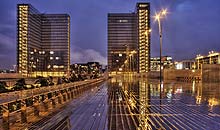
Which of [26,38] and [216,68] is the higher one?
[26,38]

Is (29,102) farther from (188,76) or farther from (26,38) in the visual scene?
(26,38)

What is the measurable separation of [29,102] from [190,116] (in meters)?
6.80

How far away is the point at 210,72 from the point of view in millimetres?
56250

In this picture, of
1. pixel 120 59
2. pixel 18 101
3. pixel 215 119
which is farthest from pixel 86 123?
pixel 120 59

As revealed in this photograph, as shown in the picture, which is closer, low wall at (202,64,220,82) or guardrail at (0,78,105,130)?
guardrail at (0,78,105,130)

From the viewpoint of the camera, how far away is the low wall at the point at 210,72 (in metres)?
55.4

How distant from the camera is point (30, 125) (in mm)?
12430

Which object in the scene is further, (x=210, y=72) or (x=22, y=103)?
(x=210, y=72)

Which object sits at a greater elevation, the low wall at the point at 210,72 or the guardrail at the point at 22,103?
the low wall at the point at 210,72

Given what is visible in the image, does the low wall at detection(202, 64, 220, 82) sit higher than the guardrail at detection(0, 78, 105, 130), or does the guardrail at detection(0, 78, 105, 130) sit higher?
the low wall at detection(202, 64, 220, 82)

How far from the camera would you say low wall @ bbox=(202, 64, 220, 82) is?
182ft

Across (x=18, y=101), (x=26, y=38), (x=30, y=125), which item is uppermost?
(x=26, y=38)

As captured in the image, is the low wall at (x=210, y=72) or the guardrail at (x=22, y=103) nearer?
the guardrail at (x=22, y=103)

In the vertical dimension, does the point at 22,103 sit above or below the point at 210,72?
below
